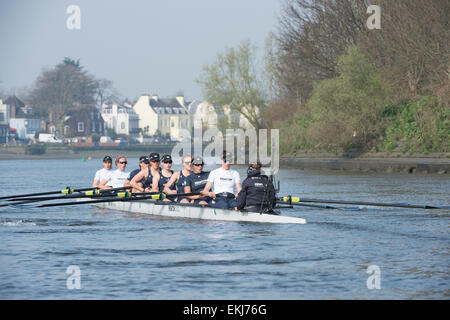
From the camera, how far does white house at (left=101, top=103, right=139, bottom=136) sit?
15500 centimetres

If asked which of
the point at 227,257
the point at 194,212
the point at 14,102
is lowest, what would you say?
the point at 227,257

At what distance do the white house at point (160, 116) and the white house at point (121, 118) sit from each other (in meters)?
1.84

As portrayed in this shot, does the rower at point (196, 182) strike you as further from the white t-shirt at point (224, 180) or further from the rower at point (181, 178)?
the white t-shirt at point (224, 180)

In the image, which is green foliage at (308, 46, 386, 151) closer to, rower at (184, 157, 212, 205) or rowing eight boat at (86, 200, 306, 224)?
rowing eight boat at (86, 200, 306, 224)

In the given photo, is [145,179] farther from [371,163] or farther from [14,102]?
[14,102]


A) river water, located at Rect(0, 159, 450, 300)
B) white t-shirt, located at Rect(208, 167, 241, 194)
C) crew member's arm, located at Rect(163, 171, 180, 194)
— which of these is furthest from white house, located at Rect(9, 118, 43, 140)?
white t-shirt, located at Rect(208, 167, 241, 194)

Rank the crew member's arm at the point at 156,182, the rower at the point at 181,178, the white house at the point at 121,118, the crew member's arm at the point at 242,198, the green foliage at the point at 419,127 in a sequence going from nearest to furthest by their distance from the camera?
the crew member's arm at the point at 242,198
the rower at the point at 181,178
the crew member's arm at the point at 156,182
the green foliage at the point at 419,127
the white house at the point at 121,118

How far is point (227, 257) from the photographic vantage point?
14.4 m

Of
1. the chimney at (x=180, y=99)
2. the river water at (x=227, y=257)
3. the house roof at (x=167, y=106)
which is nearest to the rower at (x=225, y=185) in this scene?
the river water at (x=227, y=257)

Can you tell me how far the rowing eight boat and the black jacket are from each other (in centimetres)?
23

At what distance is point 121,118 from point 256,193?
140m

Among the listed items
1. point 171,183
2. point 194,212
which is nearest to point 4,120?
point 171,183

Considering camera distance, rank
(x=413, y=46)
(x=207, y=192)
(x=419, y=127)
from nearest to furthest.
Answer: (x=207, y=192) → (x=413, y=46) → (x=419, y=127)

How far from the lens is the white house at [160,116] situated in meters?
158
